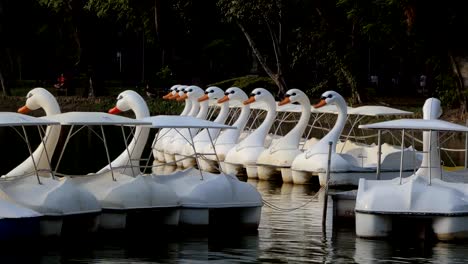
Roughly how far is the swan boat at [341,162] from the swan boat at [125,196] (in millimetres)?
11364

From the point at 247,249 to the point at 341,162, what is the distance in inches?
528

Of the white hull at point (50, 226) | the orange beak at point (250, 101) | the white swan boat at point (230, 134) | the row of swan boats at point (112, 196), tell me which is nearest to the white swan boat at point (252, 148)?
the orange beak at point (250, 101)

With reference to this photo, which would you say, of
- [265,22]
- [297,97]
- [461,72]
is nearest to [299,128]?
[297,97]

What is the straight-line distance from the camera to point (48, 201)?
2559cm

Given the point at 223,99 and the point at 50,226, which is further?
the point at 223,99

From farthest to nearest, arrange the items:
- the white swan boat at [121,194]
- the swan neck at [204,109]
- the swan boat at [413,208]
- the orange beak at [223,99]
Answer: the swan neck at [204,109]
the orange beak at [223,99]
the swan boat at [413,208]
the white swan boat at [121,194]

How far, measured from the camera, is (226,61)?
99062 millimetres

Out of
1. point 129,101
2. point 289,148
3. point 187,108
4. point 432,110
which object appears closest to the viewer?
point 432,110

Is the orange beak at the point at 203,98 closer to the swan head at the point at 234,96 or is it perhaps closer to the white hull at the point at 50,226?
the swan head at the point at 234,96

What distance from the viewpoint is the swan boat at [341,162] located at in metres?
39.8

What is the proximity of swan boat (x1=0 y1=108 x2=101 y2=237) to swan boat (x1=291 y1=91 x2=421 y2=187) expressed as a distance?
44.4ft

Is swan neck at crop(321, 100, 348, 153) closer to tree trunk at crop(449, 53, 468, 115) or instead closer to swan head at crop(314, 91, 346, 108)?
swan head at crop(314, 91, 346, 108)

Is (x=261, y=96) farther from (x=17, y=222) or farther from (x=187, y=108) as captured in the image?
(x=17, y=222)

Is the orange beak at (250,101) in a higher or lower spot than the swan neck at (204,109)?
higher
